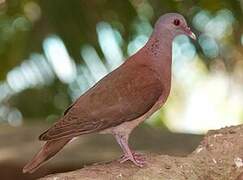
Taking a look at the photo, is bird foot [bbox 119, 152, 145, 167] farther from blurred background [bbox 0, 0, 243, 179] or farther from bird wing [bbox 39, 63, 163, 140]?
blurred background [bbox 0, 0, 243, 179]

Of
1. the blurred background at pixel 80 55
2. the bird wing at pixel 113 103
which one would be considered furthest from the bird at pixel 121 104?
the blurred background at pixel 80 55

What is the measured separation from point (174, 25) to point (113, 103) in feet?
1.86

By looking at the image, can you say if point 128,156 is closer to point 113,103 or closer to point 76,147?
point 113,103

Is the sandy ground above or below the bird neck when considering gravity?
below

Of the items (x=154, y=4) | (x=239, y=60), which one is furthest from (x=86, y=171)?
(x=239, y=60)

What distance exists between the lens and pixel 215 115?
802 cm

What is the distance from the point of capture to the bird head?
4.12 metres

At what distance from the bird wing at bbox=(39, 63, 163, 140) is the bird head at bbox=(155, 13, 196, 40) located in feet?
0.85

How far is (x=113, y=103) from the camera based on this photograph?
3.85 m

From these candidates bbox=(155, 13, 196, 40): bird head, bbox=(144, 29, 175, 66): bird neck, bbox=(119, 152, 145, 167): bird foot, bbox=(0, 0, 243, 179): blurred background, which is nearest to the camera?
bbox=(119, 152, 145, 167): bird foot

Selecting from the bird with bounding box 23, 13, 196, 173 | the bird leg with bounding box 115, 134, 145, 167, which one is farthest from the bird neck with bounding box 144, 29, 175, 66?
the bird leg with bounding box 115, 134, 145, 167

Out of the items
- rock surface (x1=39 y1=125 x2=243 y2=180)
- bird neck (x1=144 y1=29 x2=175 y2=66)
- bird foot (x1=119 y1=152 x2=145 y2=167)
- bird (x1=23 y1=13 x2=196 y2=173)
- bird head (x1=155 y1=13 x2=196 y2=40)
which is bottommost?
rock surface (x1=39 y1=125 x2=243 y2=180)

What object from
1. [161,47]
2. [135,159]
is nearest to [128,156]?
[135,159]

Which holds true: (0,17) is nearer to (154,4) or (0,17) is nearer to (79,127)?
(154,4)
